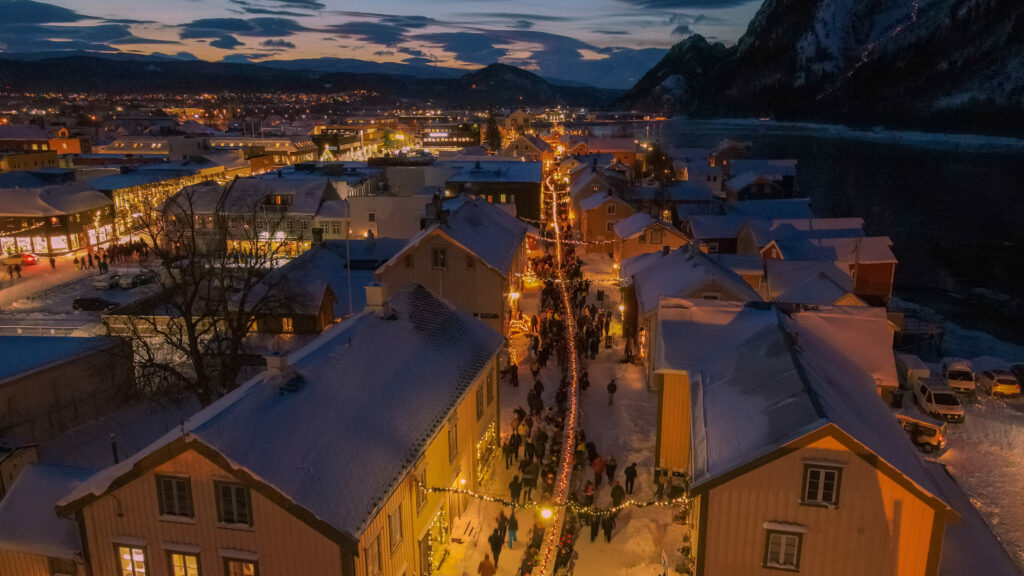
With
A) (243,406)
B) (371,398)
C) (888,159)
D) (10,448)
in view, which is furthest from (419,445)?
(888,159)

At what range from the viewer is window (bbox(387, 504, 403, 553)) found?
449 inches

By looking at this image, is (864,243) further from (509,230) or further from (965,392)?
(509,230)

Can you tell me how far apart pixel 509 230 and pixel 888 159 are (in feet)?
375

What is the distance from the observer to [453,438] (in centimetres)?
1473

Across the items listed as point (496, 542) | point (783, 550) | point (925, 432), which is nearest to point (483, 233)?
point (496, 542)

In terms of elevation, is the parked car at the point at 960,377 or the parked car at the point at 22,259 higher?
the parked car at the point at 22,259

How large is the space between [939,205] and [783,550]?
256ft

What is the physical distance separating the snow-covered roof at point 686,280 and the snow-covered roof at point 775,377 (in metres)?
4.21

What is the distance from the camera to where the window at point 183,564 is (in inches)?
417

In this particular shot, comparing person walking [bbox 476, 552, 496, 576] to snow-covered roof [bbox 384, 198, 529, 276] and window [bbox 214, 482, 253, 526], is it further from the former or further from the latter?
snow-covered roof [bbox 384, 198, 529, 276]

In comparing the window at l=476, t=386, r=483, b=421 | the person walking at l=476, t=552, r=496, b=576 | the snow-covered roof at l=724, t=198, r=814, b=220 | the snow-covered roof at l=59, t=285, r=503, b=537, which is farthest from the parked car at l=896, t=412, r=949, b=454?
the snow-covered roof at l=724, t=198, r=814, b=220

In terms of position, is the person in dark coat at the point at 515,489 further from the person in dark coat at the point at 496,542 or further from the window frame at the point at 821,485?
the window frame at the point at 821,485

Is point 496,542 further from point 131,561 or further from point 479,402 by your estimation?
point 131,561

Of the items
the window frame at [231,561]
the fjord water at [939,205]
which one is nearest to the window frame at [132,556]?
the window frame at [231,561]
